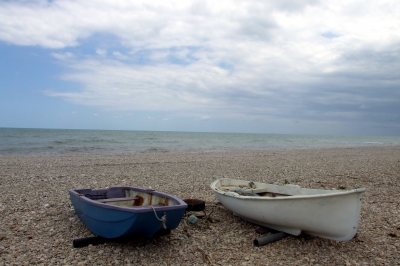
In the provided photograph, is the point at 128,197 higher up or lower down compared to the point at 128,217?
lower down

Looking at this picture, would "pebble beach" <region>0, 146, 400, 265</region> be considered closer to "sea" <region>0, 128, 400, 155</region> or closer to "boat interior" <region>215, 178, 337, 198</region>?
"boat interior" <region>215, 178, 337, 198</region>

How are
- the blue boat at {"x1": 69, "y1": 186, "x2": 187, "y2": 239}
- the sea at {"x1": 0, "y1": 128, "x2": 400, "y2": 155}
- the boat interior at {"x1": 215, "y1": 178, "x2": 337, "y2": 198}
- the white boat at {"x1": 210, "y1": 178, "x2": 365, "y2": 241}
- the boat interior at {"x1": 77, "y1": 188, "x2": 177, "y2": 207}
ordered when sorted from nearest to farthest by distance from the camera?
the blue boat at {"x1": 69, "y1": 186, "x2": 187, "y2": 239}
the white boat at {"x1": 210, "y1": 178, "x2": 365, "y2": 241}
the boat interior at {"x1": 77, "y1": 188, "x2": 177, "y2": 207}
the boat interior at {"x1": 215, "y1": 178, "x2": 337, "y2": 198}
the sea at {"x1": 0, "y1": 128, "x2": 400, "y2": 155}

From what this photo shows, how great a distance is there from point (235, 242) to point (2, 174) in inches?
442

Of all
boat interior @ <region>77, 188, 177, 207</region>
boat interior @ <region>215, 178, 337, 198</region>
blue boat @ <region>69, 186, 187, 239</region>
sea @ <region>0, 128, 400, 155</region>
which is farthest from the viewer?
sea @ <region>0, 128, 400, 155</region>

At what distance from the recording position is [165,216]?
15.9ft

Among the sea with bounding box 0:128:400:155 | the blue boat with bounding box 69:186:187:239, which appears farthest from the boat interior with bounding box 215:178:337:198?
the sea with bounding box 0:128:400:155

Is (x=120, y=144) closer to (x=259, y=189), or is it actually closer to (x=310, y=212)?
(x=259, y=189)

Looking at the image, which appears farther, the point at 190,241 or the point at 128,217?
the point at 190,241

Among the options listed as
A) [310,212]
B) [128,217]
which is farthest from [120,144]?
[310,212]

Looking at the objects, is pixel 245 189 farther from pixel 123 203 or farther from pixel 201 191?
pixel 123 203

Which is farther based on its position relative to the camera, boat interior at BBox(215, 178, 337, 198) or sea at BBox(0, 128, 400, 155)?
sea at BBox(0, 128, 400, 155)

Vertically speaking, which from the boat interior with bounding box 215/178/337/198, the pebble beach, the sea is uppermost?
the boat interior with bounding box 215/178/337/198

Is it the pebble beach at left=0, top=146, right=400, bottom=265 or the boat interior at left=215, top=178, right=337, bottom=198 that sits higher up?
the boat interior at left=215, top=178, right=337, bottom=198

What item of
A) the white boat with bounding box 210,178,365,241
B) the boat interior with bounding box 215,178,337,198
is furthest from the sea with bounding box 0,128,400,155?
the white boat with bounding box 210,178,365,241
